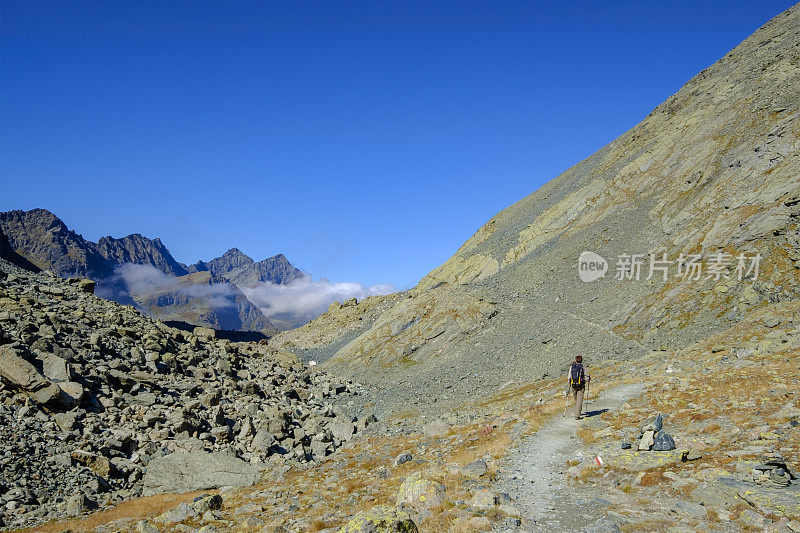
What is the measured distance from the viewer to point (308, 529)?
12.6 m

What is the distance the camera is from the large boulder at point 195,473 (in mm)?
21453

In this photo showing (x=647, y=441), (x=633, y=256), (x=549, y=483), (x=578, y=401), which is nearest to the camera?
(x=549, y=483)

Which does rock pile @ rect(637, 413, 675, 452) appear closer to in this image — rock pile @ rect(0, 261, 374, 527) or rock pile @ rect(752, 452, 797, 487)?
rock pile @ rect(752, 452, 797, 487)

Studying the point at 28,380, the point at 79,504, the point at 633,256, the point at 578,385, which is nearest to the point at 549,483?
the point at 578,385

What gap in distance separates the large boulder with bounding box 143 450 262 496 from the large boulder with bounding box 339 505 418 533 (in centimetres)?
1373

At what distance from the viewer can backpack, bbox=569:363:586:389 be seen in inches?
789

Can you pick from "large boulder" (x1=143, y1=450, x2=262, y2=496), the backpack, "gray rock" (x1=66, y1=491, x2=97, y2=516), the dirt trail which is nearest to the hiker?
the backpack

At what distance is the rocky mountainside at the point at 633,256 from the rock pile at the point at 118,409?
12.4 m

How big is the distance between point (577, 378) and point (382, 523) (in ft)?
44.5

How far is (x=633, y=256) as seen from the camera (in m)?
48.3

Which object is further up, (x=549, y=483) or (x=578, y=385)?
(x=578, y=385)

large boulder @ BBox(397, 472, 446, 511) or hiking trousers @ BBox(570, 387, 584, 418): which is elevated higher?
large boulder @ BBox(397, 472, 446, 511)

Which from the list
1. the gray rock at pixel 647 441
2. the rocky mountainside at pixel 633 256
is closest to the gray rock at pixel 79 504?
the gray rock at pixel 647 441

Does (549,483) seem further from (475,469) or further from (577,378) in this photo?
(577,378)
